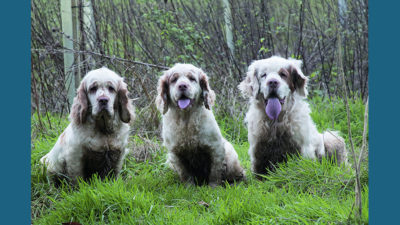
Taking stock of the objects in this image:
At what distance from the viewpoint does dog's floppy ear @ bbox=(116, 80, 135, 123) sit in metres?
3.75

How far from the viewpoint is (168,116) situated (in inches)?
158

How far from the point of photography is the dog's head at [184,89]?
3.73 meters

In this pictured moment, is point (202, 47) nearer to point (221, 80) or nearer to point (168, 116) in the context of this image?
point (221, 80)

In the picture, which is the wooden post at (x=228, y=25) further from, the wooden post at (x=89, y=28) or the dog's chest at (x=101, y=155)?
the dog's chest at (x=101, y=155)

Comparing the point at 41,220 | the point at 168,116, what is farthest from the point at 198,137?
the point at 41,220

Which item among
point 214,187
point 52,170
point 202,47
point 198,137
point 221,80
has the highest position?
point 202,47

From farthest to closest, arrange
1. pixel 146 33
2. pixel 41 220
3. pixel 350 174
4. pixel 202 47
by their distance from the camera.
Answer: pixel 202 47 → pixel 146 33 → pixel 350 174 → pixel 41 220

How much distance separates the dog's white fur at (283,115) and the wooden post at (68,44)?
1.75m

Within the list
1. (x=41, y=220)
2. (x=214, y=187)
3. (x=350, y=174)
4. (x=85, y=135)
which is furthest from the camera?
(x=214, y=187)

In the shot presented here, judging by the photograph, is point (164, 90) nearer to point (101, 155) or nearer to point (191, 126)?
point (191, 126)

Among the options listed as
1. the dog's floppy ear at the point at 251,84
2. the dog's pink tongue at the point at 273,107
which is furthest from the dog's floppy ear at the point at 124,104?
the dog's pink tongue at the point at 273,107

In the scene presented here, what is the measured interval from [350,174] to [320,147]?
78 cm

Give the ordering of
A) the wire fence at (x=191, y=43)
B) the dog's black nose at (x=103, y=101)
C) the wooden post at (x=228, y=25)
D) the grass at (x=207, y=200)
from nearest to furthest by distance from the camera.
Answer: the grass at (x=207, y=200), the dog's black nose at (x=103, y=101), the wire fence at (x=191, y=43), the wooden post at (x=228, y=25)

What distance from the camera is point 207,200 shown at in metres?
3.40
